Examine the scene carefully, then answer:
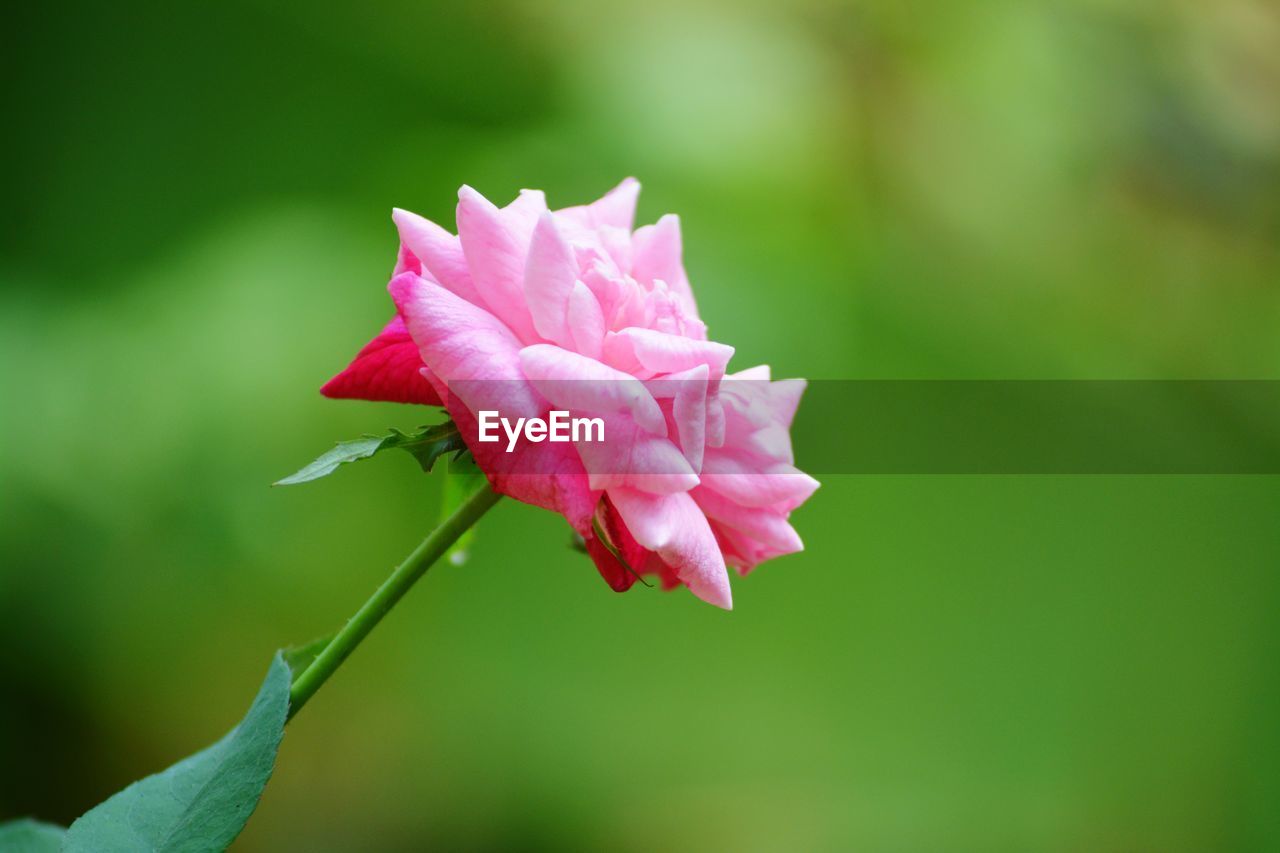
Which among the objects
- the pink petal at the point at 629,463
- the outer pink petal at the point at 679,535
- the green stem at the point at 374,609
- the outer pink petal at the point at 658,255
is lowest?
the green stem at the point at 374,609

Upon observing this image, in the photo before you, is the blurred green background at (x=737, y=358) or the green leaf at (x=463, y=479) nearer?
the green leaf at (x=463, y=479)

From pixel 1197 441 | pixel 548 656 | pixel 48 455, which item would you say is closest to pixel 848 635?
pixel 548 656

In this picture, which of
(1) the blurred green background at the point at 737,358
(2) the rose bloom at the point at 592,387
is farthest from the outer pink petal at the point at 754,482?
(1) the blurred green background at the point at 737,358

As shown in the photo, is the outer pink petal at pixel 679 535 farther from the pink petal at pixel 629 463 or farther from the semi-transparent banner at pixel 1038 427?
the semi-transparent banner at pixel 1038 427

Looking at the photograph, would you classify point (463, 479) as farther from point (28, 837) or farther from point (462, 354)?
point (28, 837)

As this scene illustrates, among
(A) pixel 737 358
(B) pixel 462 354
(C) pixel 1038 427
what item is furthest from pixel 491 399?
(C) pixel 1038 427

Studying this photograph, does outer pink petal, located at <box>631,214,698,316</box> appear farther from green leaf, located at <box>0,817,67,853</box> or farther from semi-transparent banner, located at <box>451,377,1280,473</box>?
semi-transparent banner, located at <box>451,377,1280,473</box>

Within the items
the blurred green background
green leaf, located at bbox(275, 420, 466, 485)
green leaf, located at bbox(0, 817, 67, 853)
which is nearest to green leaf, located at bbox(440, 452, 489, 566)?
green leaf, located at bbox(275, 420, 466, 485)
